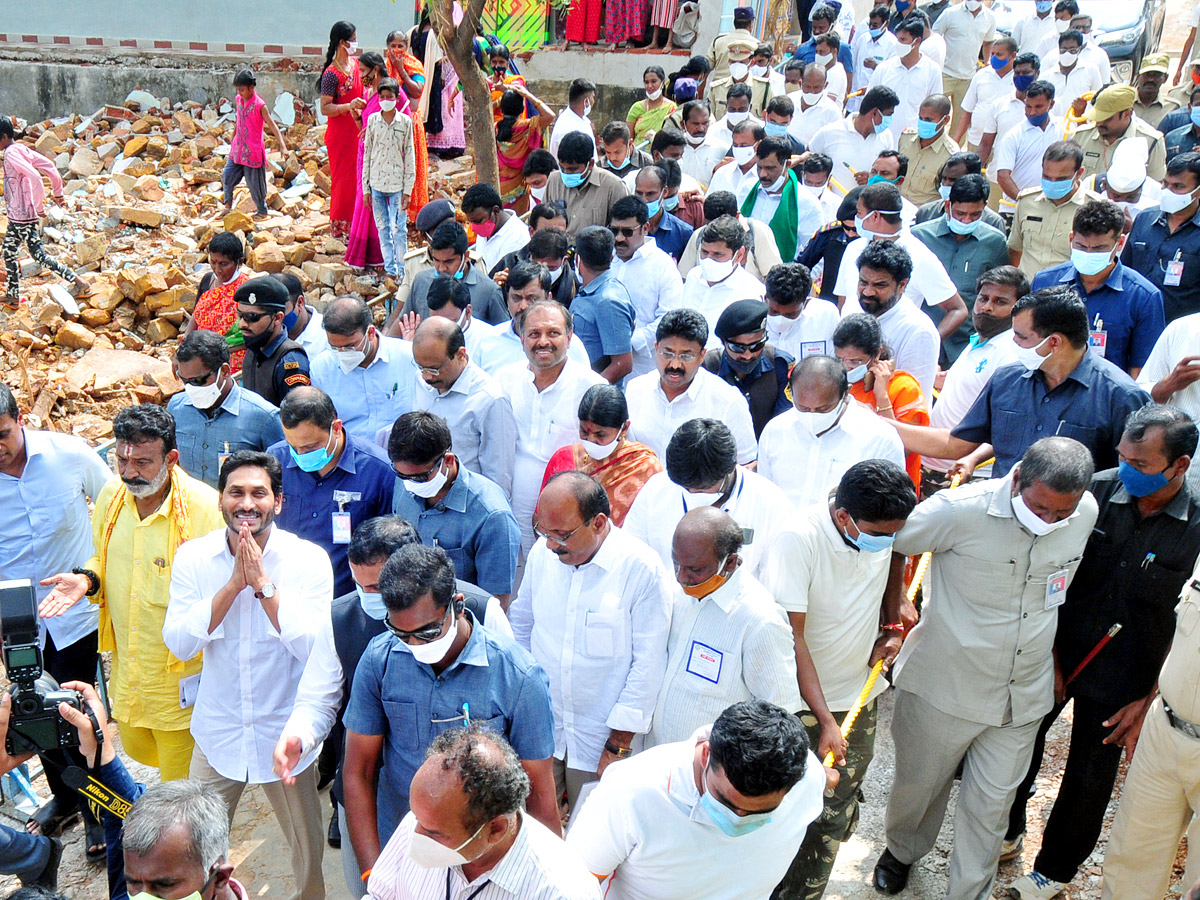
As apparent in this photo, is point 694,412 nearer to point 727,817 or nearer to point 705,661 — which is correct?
point 705,661

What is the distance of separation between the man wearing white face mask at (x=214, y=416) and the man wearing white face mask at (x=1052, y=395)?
3.17 metres

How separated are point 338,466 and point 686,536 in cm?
186

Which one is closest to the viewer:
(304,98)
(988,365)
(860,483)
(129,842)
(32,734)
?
(129,842)

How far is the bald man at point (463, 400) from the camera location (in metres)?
5.31

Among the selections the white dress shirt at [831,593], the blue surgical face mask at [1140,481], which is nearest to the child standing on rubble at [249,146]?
the white dress shirt at [831,593]

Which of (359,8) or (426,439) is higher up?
(359,8)

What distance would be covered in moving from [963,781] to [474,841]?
8.52 feet

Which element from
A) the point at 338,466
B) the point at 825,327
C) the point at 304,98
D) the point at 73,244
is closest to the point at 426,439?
the point at 338,466

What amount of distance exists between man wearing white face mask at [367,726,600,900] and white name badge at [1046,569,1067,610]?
89.6 inches

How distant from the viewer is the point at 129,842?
9.55ft

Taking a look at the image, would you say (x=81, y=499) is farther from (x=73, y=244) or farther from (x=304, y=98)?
(x=304, y=98)

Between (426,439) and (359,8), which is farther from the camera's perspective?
(359,8)

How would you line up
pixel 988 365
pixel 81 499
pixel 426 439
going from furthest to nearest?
pixel 988 365 < pixel 81 499 < pixel 426 439

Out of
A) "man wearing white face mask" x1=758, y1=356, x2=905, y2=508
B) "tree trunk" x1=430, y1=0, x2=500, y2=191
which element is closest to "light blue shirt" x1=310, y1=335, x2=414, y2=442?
"man wearing white face mask" x1=758, y1=356, x2=905, y2=508
